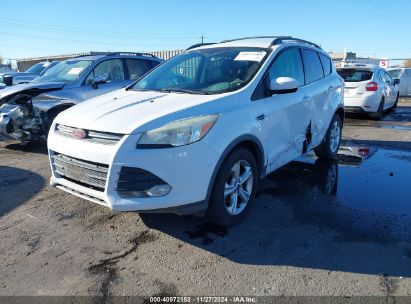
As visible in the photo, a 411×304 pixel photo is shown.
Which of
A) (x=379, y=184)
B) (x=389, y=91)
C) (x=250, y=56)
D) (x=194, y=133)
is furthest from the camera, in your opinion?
(x=389, y=91)

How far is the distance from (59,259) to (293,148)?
9.90 ft

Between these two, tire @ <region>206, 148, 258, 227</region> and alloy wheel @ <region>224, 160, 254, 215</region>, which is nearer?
tire @ <region>206, 148, 258, 227</region>

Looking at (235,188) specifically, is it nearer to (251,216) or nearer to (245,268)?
(251,216)

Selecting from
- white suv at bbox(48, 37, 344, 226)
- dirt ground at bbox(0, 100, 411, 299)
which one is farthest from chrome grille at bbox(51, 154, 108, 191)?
dirt ground at bbox(0, 100, 411, 299)

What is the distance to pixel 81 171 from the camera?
350cm

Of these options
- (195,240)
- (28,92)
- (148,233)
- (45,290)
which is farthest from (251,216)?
(28,92)

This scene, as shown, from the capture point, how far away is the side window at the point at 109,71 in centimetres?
772

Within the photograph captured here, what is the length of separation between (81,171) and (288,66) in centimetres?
285

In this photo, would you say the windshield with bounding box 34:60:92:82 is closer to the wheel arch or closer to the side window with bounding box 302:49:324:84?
the side window with bounding box 302:49:324:84

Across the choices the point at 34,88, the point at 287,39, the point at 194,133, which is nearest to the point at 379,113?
the point at 287,39

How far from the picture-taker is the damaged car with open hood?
7.02 meters

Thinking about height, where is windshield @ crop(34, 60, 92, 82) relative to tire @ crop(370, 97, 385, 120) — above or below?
above

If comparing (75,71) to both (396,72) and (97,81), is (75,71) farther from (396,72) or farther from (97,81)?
(396,72)

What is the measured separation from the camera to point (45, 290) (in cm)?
291
